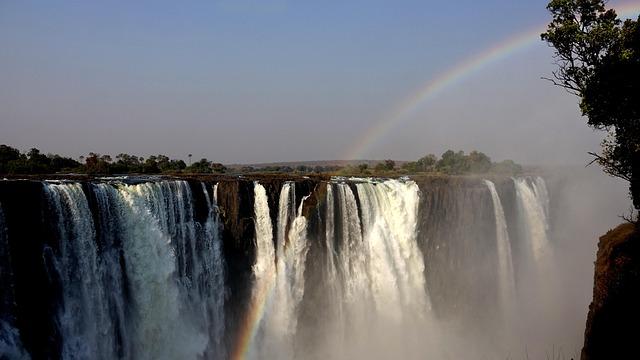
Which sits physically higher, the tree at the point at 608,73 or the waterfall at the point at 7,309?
the tree at the point at 608,73

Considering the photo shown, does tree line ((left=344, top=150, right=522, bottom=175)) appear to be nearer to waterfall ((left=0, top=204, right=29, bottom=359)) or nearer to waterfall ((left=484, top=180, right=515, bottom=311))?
waterfall ((left=484, top=180, right=515, bottom=311))

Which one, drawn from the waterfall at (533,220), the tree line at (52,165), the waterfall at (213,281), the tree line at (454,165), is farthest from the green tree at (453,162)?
the waterfall at (213,281)

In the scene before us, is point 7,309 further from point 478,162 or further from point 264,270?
point 478,162

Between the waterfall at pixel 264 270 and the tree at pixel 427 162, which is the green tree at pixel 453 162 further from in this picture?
the waterfall at pixel 264 270

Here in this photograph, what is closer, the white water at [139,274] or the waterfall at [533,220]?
the white water at [139,274]

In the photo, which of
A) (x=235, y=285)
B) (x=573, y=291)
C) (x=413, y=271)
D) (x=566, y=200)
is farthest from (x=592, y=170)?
(x=235, y=285)

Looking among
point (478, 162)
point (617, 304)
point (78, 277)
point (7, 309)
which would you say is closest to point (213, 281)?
point (78, 277)
